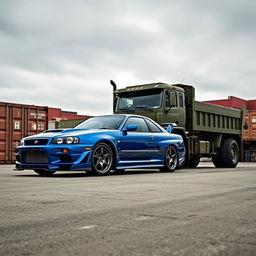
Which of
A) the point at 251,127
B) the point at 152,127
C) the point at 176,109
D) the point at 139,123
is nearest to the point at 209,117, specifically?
the point at 176,109

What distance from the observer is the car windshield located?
1000 centimetres

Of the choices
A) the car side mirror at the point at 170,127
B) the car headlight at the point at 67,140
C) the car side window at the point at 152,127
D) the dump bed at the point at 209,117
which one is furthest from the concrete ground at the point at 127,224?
the dump bed at the point at 209,117

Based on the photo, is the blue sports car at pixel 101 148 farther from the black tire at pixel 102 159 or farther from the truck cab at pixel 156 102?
the truck cab at pixel 156 102

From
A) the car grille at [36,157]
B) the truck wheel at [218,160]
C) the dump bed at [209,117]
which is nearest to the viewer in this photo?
the car grille at [36,157]

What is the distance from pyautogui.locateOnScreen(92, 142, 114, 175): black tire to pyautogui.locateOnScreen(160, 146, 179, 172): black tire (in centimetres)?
203

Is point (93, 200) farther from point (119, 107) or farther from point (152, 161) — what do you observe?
point (119, 107)

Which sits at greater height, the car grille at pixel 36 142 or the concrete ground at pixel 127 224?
the car grille at pixel 36 142

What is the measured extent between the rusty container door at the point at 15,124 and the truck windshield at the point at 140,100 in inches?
344

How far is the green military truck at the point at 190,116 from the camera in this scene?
42.2ft

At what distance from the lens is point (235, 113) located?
16719 mm

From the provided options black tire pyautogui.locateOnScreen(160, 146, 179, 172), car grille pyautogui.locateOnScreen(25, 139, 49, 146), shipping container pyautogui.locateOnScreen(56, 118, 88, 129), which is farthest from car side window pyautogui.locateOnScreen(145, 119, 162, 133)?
shipping container pyautogui.locateOnScreen(56, 118, 88, 129)

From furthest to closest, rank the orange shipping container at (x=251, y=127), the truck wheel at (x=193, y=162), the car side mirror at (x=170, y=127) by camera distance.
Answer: the orange shipping container at (x=251, y=127) < the truck wheel at (x=193, y=162) < the car side mirror at (x=170, y=127)

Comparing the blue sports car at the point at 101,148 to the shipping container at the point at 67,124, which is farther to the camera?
the shipping container at the point at 67,124

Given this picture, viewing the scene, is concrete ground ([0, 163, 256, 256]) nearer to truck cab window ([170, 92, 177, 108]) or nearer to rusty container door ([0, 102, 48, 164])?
truck cab window ([170, 92, 177, 108])
